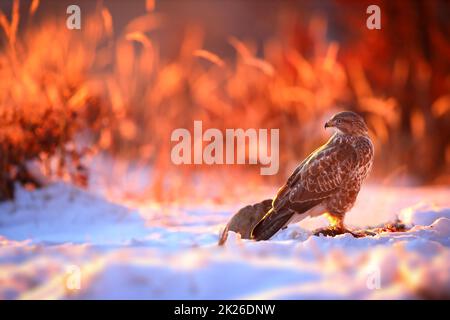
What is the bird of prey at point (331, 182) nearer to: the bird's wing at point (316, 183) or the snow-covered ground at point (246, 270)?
the bird's wing at point (316, 183)

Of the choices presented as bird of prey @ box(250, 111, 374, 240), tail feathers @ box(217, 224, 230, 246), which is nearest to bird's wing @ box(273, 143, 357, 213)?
bird of prey @ box(250, 111, 374, 240)

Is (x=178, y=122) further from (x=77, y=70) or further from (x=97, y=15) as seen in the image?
(x=97, y=15)

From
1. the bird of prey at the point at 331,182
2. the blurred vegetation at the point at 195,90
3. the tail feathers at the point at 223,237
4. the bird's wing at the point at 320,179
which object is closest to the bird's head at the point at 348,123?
the bird of prey at the point at 331,182

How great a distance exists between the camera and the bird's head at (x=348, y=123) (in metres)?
3.44

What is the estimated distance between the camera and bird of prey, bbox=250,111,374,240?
334 centimetres

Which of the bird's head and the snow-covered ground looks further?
the bird's head

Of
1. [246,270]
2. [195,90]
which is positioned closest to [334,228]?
[246,270]

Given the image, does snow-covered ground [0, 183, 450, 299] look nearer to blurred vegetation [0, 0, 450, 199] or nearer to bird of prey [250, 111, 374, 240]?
bird of prey [250, 111, 374, 240]

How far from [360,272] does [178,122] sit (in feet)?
19.1

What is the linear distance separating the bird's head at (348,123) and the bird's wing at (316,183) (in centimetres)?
12

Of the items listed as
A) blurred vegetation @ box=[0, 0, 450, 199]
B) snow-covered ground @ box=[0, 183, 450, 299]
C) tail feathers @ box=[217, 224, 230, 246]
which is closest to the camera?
snow-covered ground @ box=[0, 183, 450, 299]

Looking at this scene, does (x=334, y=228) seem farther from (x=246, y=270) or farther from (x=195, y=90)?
(x=195, y=90)

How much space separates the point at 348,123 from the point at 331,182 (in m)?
0.41
